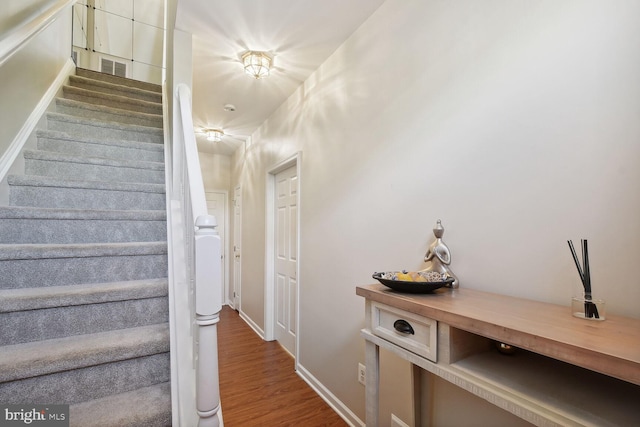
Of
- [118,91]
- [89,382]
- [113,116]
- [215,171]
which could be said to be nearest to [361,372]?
[89,382]

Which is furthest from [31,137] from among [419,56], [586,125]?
[586,125]

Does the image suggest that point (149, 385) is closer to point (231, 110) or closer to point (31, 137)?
point (31, 137)

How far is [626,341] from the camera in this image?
0.61 m

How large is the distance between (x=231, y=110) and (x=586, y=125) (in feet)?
10.1

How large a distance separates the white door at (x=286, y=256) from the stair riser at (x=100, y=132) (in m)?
1.26

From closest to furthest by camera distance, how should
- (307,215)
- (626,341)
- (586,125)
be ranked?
(626,341)
(586,125)
(307,215)

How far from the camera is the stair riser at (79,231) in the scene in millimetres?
1438

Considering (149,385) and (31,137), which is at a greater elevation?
(31,137)

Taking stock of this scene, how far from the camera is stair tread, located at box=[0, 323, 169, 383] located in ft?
3.25

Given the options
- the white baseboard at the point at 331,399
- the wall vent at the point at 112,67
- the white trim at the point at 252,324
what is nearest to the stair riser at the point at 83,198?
the white baseboard at the point at 331,399

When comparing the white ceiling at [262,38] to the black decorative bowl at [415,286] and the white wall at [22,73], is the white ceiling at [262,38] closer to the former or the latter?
the white wall at [22,73]

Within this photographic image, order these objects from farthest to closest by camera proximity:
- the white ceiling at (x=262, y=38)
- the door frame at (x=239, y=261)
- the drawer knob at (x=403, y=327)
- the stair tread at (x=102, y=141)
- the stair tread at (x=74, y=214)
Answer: the door frame at (x=239, y=261), the stair tread at (x=102, y=141), the white ceiling at (x=262, y=38), the stair tread at (x=74, y=214), the drawer knob at (x=403, y=327)

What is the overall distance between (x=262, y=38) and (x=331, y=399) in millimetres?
2641

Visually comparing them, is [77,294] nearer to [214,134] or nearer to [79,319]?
[79,319]
